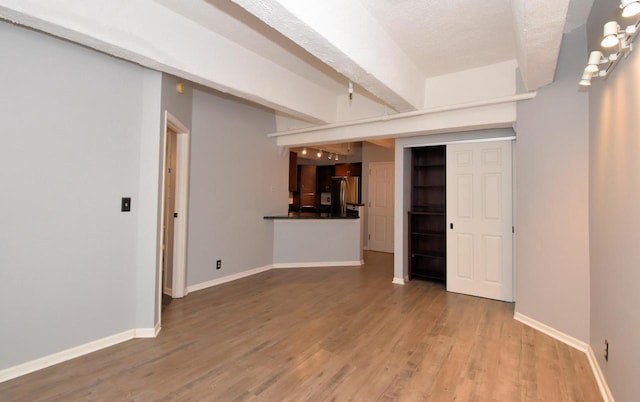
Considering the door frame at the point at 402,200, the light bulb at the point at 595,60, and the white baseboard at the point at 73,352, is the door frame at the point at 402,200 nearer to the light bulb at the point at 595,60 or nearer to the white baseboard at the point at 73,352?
the light bulb at the point at 595,60

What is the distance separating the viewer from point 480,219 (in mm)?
4035

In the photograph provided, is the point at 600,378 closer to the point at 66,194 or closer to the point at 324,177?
the point at 66,194

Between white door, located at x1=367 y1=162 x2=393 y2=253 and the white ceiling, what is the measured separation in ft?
12.4

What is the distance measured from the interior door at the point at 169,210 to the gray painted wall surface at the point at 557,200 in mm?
3929

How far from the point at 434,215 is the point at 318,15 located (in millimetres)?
3616

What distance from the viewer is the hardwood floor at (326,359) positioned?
2023mm

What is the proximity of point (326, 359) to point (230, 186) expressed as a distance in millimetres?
2948

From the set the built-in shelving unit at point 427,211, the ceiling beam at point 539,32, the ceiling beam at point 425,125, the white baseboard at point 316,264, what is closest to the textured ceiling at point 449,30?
the ceiling beam at point 539,32

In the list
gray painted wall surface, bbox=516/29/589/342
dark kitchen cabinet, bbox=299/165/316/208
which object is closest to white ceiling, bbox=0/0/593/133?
gray painted wall surface, bbox=516/29/589/342

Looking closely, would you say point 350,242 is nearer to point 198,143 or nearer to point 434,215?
point 434,215

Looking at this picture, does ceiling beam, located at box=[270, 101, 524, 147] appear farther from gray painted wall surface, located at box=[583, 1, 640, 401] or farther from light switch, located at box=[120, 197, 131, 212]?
light switch, located at box=[120, 197, 131, 212]

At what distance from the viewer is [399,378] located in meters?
2.19

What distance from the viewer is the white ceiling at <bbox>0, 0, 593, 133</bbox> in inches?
75.7

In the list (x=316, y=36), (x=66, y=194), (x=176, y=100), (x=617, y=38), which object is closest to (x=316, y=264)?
(x=176, y=100)
